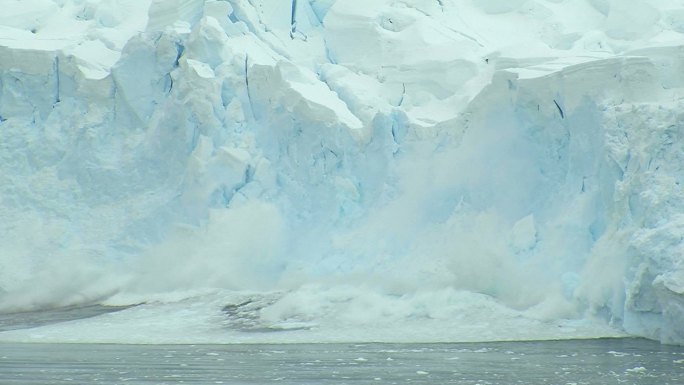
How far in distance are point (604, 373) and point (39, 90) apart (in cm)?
1023

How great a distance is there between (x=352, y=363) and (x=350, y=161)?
520 cm

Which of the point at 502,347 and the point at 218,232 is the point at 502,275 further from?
the point at 218,232

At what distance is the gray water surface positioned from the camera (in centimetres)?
979

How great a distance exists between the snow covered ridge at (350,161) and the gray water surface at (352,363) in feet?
2.89

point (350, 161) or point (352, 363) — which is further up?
point (350, 161)

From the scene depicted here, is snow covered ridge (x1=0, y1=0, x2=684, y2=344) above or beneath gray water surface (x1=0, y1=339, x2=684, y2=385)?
above

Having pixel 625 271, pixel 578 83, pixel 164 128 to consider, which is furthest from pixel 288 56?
pixel 625 271

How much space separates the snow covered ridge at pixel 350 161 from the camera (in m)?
13.4

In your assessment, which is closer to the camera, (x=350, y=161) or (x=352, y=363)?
(x=352, y=363)

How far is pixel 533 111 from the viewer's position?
14859 mm

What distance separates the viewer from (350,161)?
15734 millimetres

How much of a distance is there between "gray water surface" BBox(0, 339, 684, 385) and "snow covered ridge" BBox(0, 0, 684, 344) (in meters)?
0.88

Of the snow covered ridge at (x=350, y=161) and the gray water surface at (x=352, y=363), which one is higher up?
the snow covered ridge at (x=350, y=161)

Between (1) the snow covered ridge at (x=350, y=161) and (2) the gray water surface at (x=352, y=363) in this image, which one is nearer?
A: (2) the gray water surface at (x=352, y=363)
